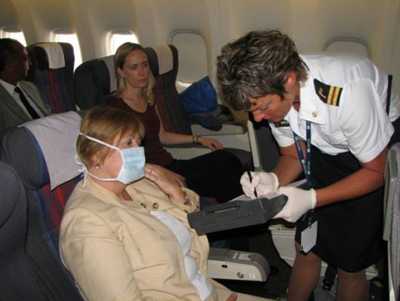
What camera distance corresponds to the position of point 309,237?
216 centimetres

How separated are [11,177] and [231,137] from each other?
2.49m

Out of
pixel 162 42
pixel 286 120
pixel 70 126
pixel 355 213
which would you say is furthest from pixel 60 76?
pixel 355 213

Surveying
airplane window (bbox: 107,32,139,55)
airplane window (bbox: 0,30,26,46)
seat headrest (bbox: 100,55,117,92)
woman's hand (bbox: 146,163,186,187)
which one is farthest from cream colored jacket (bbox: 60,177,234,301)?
airplane window (bbox: 0,30,26,46)

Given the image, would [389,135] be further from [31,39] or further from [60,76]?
[31,39]

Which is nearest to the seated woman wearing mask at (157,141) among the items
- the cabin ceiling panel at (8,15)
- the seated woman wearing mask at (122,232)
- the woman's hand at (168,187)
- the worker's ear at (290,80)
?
the woman's hand at (168,187)

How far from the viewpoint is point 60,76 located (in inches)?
146

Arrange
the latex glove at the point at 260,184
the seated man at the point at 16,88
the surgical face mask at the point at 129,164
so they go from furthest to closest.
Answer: the seated man at the point at 16,88 → the latex glove at the point at 260,184 → the surgical face mask at the point at 129,164

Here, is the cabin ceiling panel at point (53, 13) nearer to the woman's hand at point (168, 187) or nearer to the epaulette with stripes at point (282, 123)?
the woman's hand at point (168, 187)

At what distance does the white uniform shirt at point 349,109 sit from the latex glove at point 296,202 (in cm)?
25

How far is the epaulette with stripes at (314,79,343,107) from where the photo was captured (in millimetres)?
1693

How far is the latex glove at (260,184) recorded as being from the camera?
1.97m

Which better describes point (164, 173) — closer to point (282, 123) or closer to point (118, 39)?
point (282, 123)

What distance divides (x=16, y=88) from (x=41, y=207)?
5.99 feet

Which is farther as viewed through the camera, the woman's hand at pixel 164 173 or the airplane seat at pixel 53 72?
the airplane seat at pixel 53 72
